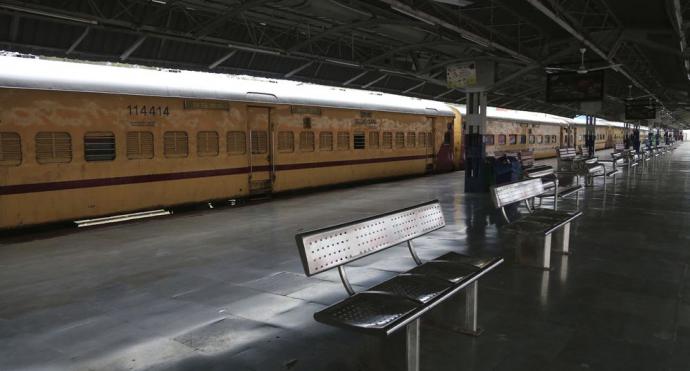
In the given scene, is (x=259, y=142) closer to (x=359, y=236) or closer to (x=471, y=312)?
(x=359, y=236)

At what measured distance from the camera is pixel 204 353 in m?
3.90

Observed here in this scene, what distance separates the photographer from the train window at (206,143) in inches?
435

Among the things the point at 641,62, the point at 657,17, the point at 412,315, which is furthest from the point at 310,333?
the point at 641,62

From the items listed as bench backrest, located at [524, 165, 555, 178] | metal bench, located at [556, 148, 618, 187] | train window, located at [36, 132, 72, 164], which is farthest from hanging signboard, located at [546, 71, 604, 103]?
train window, located at [36, 132, 72, 164]

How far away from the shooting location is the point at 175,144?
10.6 m

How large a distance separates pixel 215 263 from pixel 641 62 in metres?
19.0

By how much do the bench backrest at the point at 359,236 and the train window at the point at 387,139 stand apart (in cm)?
1146

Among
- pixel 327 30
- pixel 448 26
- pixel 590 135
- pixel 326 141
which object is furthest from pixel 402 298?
pixel 590 135

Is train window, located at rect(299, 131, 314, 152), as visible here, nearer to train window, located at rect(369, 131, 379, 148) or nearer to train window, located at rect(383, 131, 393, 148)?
train window, located at rect(369, 131, 379, 148)

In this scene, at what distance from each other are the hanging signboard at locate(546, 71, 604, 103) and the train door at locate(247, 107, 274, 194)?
7802mm

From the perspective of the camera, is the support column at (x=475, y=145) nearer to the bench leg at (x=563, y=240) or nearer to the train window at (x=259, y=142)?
the train window at (x=259, y=142)

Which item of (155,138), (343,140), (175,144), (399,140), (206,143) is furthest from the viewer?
(399,140)

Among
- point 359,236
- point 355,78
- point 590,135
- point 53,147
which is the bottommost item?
point 359,236

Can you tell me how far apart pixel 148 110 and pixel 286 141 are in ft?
12.7
